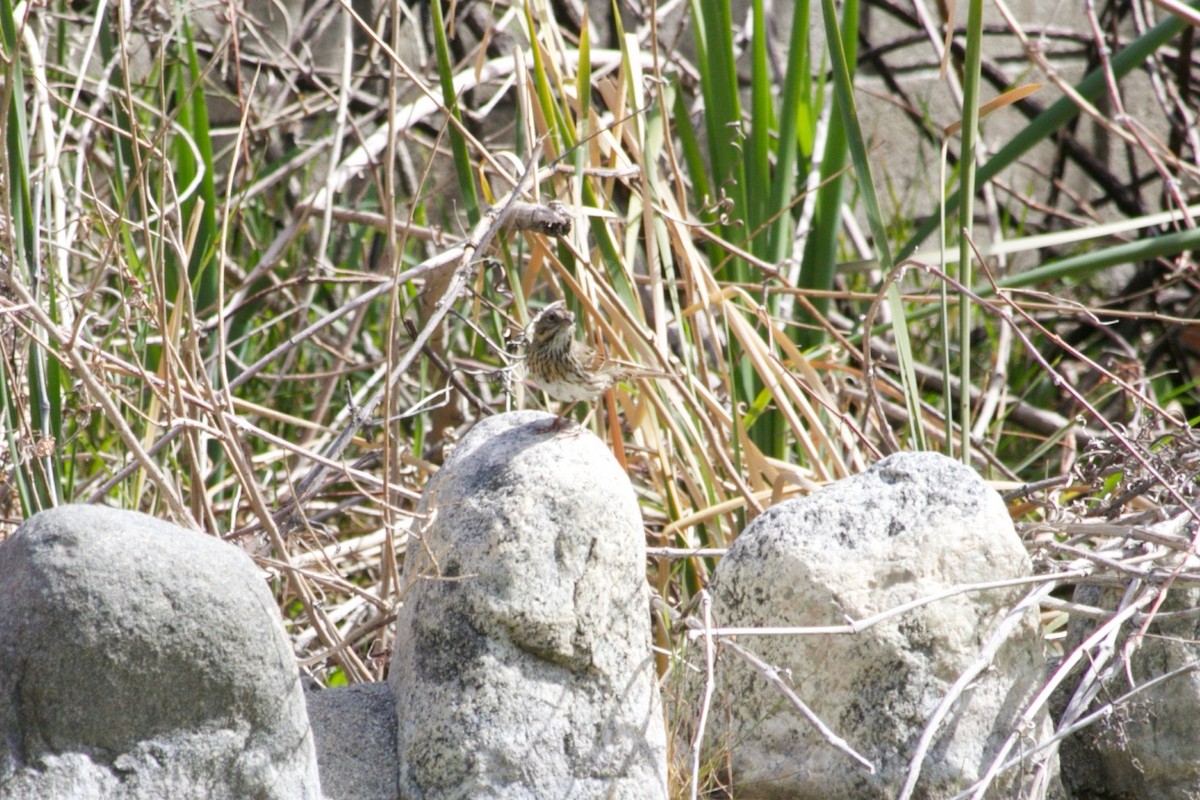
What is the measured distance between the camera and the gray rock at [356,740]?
2264 millimetres

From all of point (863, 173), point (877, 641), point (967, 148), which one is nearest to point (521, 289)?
point (863, 173)

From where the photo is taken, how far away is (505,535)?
2299 millimetres

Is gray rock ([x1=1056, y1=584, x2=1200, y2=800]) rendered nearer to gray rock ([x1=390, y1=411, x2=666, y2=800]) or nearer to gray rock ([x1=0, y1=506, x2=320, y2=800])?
gray rock ([x1=390, y1=411, x2=666, y2=800])

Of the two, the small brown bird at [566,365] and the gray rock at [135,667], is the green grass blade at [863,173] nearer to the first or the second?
the small brown bird at [566,365]

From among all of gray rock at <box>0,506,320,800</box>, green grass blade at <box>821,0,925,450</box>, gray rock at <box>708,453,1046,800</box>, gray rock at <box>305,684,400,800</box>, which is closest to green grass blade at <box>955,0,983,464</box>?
green grass blade at <box>821,0,925,450</box>

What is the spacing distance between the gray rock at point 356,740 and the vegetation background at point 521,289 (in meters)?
0.24

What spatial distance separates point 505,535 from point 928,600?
736mm

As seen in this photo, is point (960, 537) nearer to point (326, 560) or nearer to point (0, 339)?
point (326, 560)

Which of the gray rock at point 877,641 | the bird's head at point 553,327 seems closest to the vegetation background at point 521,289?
the bird's head at point 553,327

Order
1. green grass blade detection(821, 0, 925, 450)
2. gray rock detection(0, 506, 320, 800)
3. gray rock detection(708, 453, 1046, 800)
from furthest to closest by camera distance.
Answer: green grass blade detection(821, 0, 925, 450)
gray rock detection(708, 453, 1046, 800)
gray rock detection(0, 506, 320, 800)

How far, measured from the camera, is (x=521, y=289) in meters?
3.27

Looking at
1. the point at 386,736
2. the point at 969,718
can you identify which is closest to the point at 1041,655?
the point at 969,718

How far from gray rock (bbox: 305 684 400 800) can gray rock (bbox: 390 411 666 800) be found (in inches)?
2.1

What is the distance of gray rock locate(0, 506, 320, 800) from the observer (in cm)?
189
